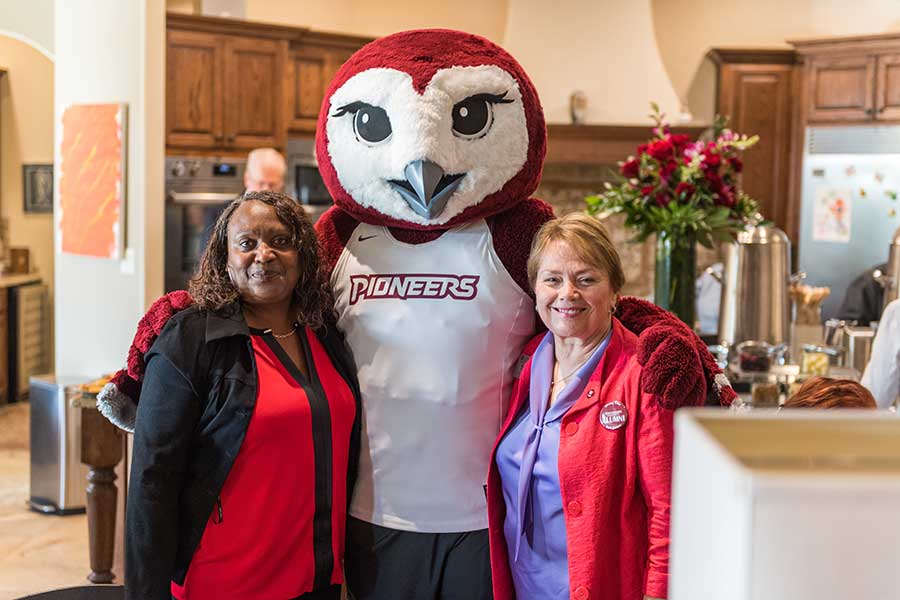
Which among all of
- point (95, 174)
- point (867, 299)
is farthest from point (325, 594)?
point (867, 299)

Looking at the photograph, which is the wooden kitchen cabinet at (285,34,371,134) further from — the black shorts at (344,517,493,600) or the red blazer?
the red blazer

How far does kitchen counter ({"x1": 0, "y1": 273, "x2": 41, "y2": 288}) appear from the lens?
624cm

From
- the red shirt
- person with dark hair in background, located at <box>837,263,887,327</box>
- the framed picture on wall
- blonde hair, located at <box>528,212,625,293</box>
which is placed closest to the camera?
blonde hair, located at <box>528,212,625,293</box>

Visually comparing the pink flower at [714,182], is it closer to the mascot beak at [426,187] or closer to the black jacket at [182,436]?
the mascot beak at [426,187]

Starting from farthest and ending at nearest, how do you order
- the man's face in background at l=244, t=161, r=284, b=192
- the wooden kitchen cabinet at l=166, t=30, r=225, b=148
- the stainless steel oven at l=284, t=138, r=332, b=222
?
1. the stainless steel oven at l=284, t=138, r=332, b=222
2. the wooden kitchen cabinet at l=166, t=30, r=225, b=148
3. the man's face in background at l=244, t=161, r=284, b=192

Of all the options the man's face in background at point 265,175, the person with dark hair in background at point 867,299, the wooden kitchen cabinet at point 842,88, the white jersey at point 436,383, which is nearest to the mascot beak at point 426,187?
the white jersey at point 436,383

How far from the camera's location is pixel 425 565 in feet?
6.04

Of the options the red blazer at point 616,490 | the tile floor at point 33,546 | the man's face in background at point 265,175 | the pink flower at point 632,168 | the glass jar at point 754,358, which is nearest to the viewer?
the red blazer at point 616,490

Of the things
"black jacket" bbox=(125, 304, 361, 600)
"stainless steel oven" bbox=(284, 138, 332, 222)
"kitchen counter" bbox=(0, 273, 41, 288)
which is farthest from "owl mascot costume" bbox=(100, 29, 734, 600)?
"kitchen counter" bbox=(0, 273, 41, 288)

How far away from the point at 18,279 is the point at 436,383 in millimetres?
5295

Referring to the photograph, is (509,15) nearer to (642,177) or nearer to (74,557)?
(642,177)

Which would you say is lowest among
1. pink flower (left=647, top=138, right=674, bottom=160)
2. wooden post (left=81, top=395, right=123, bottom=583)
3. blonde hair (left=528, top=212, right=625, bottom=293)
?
wooden post (left=81, top=395, right=123, bottom=583)

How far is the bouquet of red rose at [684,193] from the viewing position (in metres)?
3.01

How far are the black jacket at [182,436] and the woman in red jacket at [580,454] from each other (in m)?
0.41
